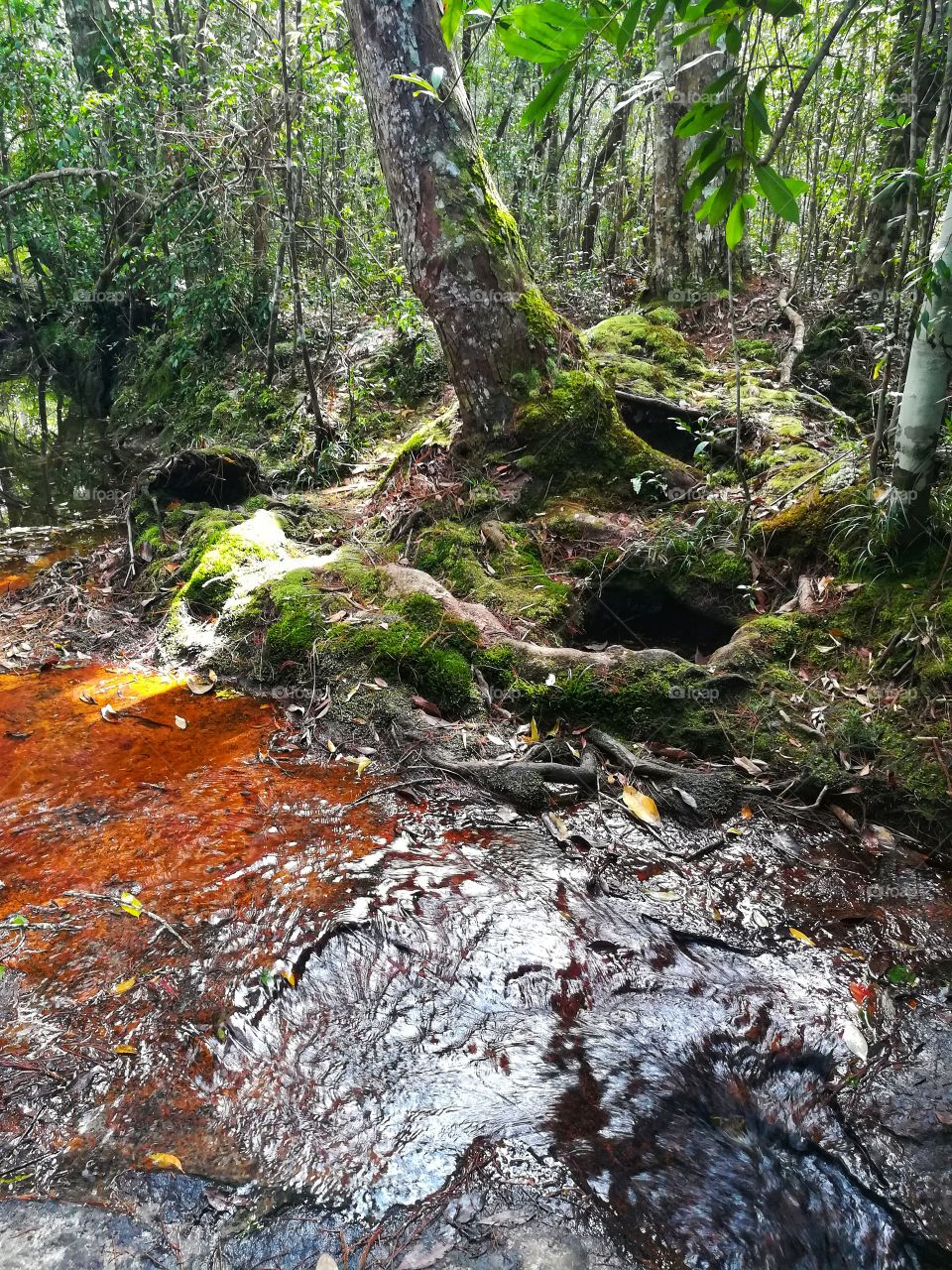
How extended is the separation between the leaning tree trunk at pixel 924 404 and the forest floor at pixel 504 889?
34cm

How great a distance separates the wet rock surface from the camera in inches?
73.3

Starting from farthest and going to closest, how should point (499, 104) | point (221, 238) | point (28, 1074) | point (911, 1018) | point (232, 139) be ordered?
point (499, 104) → point (221, 238) → point (232, 139) → point (911, 1018) → point (28, 1074)

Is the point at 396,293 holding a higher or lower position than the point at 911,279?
higher

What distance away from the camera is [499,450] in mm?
5789

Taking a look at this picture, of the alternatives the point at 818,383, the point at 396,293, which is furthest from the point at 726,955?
the point at 396,293

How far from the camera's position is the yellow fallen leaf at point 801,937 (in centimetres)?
271

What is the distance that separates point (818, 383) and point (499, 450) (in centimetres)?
386

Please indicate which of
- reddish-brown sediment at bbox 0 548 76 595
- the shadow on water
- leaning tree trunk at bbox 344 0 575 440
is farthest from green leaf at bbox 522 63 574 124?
the shadow on water

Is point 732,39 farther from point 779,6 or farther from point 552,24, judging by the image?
point 552,24

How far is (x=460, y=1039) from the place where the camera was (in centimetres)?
238

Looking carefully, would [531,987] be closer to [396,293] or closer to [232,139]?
[396,293]

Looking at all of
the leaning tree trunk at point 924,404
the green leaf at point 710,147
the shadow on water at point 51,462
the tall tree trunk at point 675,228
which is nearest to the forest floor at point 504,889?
the leaning tree trunk at point 924,404

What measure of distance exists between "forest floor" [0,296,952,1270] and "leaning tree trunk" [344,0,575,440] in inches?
31.9

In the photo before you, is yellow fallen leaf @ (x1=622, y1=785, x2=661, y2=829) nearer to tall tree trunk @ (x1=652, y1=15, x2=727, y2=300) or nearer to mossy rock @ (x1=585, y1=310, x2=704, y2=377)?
mossy rock @ (x1=585, y1=310, x2=704, y2=377)
